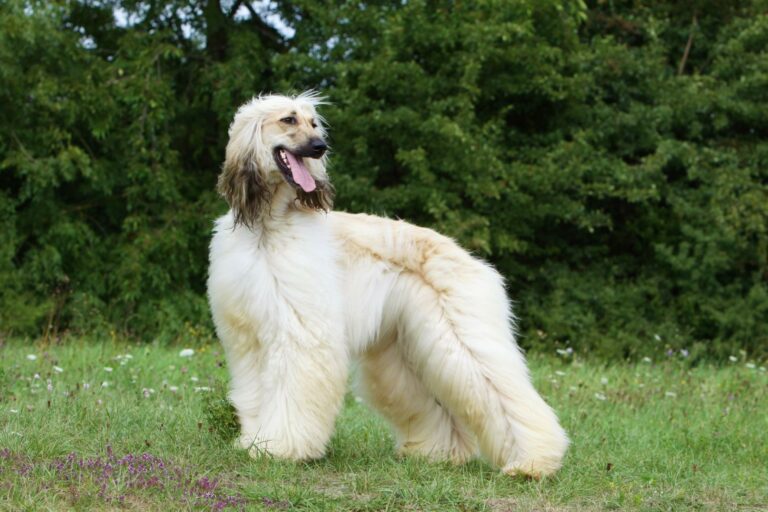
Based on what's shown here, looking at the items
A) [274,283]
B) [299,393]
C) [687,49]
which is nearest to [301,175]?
[274,283]

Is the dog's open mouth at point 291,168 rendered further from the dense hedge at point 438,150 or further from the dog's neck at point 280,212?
the dense hedge at point 438,150

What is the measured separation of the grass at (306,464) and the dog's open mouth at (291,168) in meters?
1.11

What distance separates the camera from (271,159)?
14.5ft

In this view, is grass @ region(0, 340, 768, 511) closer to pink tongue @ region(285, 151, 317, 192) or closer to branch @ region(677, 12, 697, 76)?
pink tongue @ region(285, 151, 317, 192)

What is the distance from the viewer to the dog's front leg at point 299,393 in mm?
4246

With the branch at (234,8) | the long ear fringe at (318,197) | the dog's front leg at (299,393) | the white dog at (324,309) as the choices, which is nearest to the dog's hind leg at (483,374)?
the white dog at (324,309)

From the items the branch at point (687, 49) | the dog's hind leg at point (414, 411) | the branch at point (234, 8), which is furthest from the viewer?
the branch at point (687, 49)

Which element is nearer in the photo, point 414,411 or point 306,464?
point 306,464

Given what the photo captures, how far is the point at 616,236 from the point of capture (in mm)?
12305

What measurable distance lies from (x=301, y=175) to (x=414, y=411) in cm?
127

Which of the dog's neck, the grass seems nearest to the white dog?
the dog's neck

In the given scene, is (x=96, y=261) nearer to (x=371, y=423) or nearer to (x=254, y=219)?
(x=371, y=423)

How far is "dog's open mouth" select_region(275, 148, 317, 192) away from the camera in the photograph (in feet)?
14.4

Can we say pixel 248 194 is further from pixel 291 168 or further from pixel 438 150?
pixel 438 150
